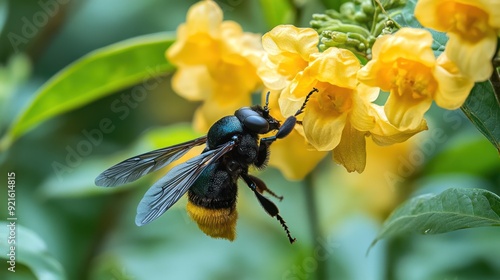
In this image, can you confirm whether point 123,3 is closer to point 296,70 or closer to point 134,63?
point 134,63

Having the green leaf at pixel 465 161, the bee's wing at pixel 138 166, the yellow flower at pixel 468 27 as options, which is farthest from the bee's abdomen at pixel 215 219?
the green leaf at pixel 465 161

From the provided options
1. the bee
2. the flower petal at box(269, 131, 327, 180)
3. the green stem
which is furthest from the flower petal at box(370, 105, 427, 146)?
the green stem

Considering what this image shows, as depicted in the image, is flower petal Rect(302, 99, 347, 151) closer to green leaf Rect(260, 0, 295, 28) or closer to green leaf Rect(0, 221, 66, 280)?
green leaf Rect(260, 0, 295, 28)

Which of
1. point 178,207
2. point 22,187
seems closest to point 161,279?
point 178,207

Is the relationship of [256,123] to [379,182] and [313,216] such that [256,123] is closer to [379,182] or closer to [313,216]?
[313,216]

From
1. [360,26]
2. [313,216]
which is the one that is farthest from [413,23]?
[313,216]

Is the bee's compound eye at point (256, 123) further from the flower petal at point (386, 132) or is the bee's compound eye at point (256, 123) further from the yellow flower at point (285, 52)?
the flower petal at point (386, 132)
